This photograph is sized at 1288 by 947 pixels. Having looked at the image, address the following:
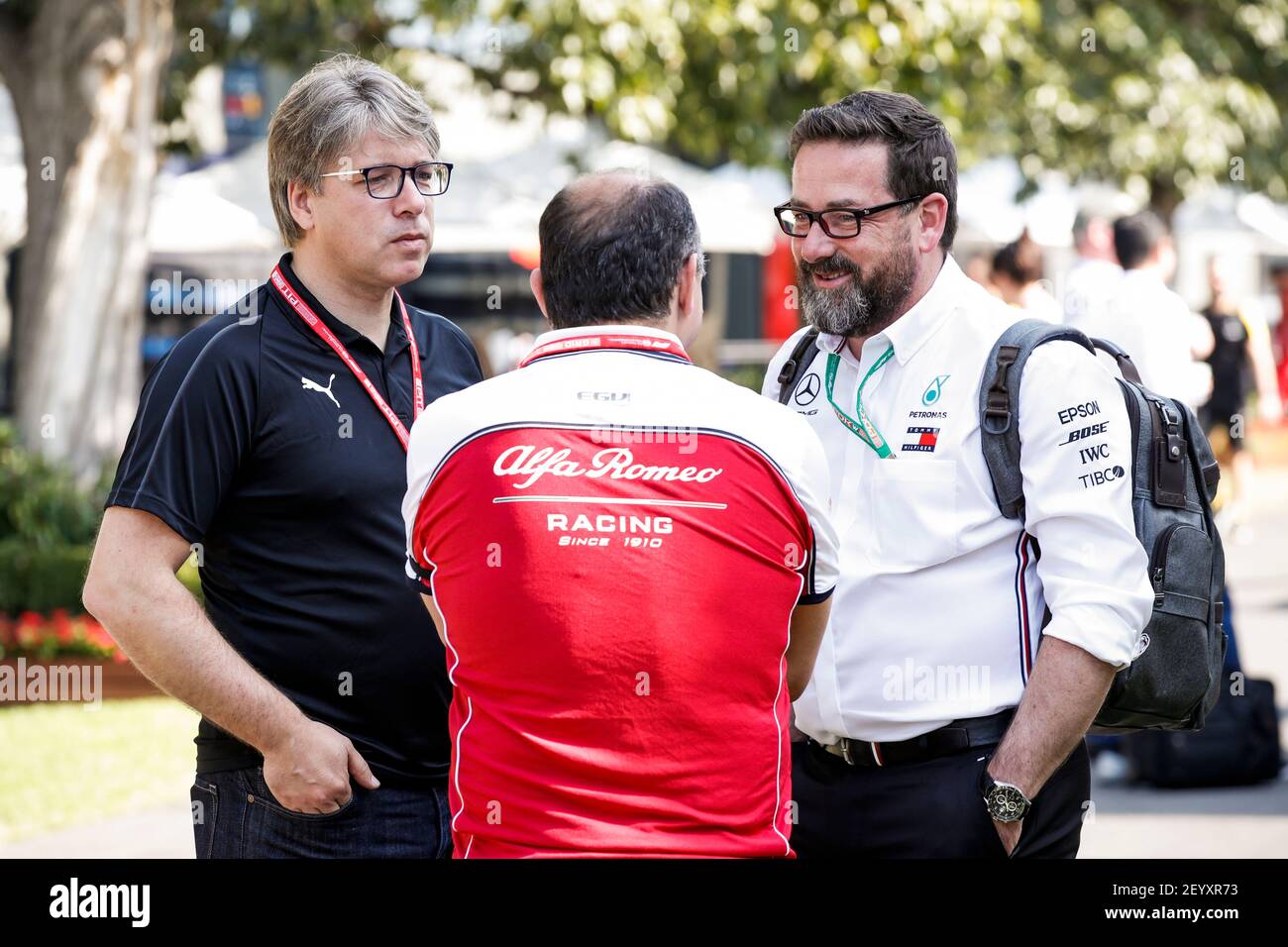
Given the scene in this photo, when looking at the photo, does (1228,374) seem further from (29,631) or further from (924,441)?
(924,441)

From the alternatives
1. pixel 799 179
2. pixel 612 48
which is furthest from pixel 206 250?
pixel 799 179

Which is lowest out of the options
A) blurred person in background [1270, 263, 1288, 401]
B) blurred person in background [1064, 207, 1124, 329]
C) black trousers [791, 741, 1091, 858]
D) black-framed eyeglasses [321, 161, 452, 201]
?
black trousers [791, 741, 1091, 858]

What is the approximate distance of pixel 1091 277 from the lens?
684 centimetres

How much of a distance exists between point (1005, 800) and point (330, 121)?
1725mm

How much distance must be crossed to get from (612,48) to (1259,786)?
585 centimetres

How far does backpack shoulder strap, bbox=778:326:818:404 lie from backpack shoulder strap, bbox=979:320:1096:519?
1.60 feet

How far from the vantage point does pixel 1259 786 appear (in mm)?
6855

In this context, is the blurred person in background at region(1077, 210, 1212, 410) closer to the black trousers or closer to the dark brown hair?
the dark brown hair

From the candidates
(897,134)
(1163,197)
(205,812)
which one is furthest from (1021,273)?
(1163,197)

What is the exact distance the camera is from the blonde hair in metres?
2.93

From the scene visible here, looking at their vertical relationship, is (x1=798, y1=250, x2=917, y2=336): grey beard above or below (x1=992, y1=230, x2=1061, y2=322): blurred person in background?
below

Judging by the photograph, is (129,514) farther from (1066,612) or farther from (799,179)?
(1066,612)

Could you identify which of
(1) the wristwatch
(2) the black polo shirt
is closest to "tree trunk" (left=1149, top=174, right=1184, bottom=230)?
(1) the wristwatch

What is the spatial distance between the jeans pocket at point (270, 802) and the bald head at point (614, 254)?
101 centimetres
